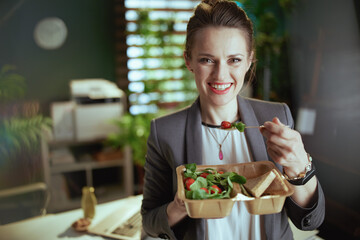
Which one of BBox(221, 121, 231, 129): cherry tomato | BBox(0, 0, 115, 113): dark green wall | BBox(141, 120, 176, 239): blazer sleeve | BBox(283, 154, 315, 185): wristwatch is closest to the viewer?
BBox(283, 154, 315, 185): wristwatch

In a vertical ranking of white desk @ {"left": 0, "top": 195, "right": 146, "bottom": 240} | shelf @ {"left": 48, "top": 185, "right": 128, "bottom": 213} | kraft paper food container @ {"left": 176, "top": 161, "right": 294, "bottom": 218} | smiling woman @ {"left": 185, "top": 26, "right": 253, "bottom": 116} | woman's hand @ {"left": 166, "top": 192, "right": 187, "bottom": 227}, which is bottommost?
shelf @ {"left": 48, "top": 185, "right": 128, "bottom": 213}

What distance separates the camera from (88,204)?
1765 millimetres

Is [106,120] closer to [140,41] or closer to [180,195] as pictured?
[140,41]

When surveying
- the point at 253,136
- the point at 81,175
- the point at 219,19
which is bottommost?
the point at 81,175

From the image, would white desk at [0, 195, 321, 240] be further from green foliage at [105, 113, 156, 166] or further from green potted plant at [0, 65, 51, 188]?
green potted plant at [0, 65, 51, 188]

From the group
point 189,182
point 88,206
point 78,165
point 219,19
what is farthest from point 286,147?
point 78,165

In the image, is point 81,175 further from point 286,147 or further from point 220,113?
point 286,147

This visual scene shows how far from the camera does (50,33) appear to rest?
4184 millimetres

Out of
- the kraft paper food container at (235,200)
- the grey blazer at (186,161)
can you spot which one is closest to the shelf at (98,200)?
the grey blazer at (186,161)

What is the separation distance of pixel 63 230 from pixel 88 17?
3266 millimetres

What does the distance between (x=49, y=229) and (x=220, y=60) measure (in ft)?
4.11

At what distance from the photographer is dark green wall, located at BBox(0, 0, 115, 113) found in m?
4.07

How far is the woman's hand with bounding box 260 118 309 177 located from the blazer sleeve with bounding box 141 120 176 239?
0.41 meters

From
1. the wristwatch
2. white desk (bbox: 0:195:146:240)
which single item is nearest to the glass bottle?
white desk (bbox: 0:195:146:240)
